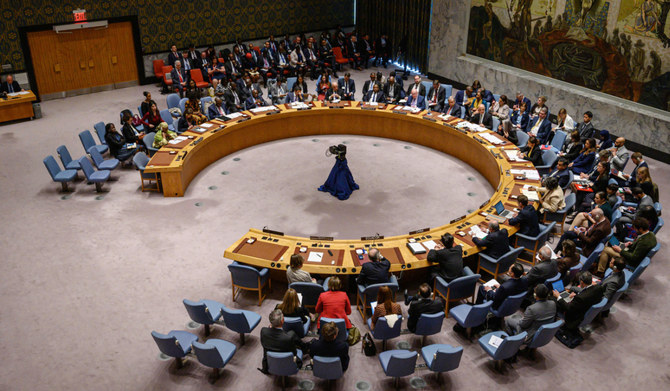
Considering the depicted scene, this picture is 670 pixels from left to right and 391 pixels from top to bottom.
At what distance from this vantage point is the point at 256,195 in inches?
435

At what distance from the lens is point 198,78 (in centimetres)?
1730

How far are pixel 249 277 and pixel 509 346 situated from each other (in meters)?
3.60

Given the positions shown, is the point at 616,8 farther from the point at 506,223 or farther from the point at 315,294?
the point at 315,294

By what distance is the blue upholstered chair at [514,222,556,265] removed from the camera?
8469 mm

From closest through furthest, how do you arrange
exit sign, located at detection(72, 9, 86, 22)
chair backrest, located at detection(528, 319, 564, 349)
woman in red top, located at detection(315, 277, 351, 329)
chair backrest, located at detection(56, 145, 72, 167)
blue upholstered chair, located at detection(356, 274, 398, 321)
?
chair backrest, located at detection(528, 319, 564, 349), woman in red top, located at detection(315, 277, 351, 329), blue upholstered chair, located at detection(356, 274, 398, 321), chair backrest, located at detection(56, 145, 72, 167), exit sign, located at detection(72, 9, 86, 22)

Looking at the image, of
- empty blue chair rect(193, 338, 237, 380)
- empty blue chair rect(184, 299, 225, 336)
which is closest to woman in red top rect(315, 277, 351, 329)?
empty blue chair rect(193, 338, 237, 380)

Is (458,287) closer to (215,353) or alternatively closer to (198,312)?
(215,353)

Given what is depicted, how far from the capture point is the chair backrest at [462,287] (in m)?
7.31

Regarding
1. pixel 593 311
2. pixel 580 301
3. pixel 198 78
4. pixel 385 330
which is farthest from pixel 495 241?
pixel 198 78

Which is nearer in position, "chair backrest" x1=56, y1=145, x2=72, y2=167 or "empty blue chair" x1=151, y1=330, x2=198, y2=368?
"empty blue chair" x1=151, y1=330, x2=198, y2=368

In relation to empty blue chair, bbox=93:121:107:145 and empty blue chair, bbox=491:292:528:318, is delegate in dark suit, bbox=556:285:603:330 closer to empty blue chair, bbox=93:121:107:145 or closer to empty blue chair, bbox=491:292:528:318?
empty blue chair, bbox=491:292:528:318

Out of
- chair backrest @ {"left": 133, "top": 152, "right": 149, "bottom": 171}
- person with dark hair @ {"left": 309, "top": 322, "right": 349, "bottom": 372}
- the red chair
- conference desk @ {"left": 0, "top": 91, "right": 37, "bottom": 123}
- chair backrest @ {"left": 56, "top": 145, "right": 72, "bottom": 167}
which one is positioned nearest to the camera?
person with dark hair @ {"left": 309, "top": 322, "right": 349, "bottom": 372}

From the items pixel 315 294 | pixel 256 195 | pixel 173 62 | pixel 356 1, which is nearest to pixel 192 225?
pixel 256 195

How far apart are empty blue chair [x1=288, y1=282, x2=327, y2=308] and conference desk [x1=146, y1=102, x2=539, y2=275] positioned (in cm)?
43
